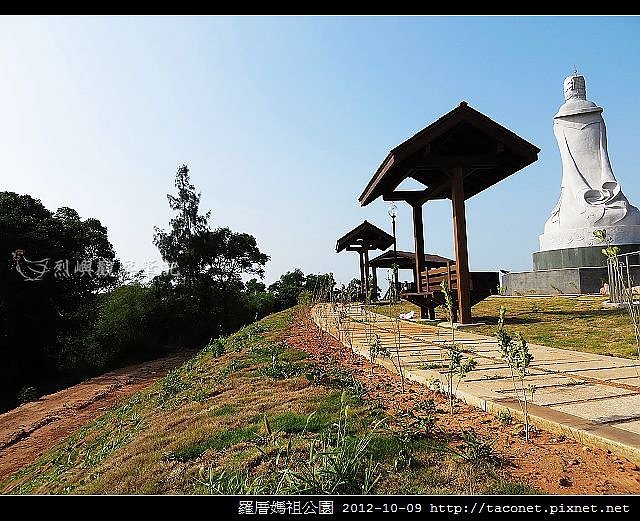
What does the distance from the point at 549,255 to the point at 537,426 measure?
15.7m

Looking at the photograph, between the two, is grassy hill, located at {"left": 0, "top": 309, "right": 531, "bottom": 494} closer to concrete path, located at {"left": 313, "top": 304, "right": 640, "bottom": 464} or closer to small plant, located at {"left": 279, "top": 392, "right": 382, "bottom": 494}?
small plant, located at {"left": 279, "top": 392, "right": 382, "bottom": 494}

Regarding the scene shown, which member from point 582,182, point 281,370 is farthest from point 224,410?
point 582,182

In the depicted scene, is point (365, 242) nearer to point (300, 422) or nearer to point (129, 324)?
point (129, 324)

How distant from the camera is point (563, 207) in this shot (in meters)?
17.1

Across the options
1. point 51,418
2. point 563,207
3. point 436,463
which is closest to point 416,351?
point 436,463

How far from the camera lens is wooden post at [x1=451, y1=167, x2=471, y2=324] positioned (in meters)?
7.78

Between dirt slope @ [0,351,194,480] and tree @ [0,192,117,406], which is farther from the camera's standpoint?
tree @ [0,192,117,406]

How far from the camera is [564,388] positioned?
2980 mm

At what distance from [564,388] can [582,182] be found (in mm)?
16389

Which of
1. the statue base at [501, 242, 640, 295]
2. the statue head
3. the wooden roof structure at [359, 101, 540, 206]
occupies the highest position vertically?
the statue head

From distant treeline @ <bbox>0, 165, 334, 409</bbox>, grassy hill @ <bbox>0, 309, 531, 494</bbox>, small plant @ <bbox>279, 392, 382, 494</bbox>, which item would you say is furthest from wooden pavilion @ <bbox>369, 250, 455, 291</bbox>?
small plant @ <bbox>279, 392, 382, 494</bbox>

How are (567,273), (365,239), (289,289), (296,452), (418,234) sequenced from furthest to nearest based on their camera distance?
(289,289)
(365,239)
(567,273)
(418,234)
(296,452)

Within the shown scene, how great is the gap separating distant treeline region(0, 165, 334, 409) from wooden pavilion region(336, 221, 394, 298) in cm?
213
